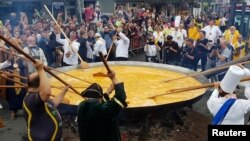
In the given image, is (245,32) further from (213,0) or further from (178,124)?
(213,0)

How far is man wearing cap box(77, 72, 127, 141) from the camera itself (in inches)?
145

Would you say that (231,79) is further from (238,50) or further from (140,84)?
(238,50)

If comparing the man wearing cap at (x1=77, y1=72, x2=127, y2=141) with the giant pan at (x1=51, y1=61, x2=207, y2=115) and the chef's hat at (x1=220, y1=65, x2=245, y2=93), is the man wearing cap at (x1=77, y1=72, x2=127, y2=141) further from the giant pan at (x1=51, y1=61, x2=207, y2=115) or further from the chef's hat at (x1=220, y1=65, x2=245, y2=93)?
the giant pan at (x1=51, y1=61, x2=207, y2=115)

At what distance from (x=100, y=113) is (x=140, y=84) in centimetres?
372

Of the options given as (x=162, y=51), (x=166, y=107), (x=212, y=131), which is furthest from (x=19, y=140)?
(x=162, y=51)

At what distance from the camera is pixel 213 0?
3694 centimetres

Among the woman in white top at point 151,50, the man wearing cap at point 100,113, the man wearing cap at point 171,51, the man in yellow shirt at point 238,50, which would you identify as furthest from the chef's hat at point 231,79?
the woman in white top at point 151,50

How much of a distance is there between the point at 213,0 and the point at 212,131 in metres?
34.6

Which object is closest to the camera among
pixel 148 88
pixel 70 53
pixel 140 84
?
pixel 148 88

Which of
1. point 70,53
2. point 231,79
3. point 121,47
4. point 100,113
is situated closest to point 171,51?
point 121,47

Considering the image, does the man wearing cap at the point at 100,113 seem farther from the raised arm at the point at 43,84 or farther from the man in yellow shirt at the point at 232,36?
the man in yellow shirt at the point at 232,36

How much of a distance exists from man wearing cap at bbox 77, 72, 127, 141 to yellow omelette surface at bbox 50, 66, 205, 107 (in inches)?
75.7

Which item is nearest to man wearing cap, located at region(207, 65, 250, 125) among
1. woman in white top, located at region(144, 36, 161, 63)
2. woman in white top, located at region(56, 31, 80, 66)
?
woman in white top, located at region(56, 31, 80, 66)

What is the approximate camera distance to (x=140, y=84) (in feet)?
24.3
